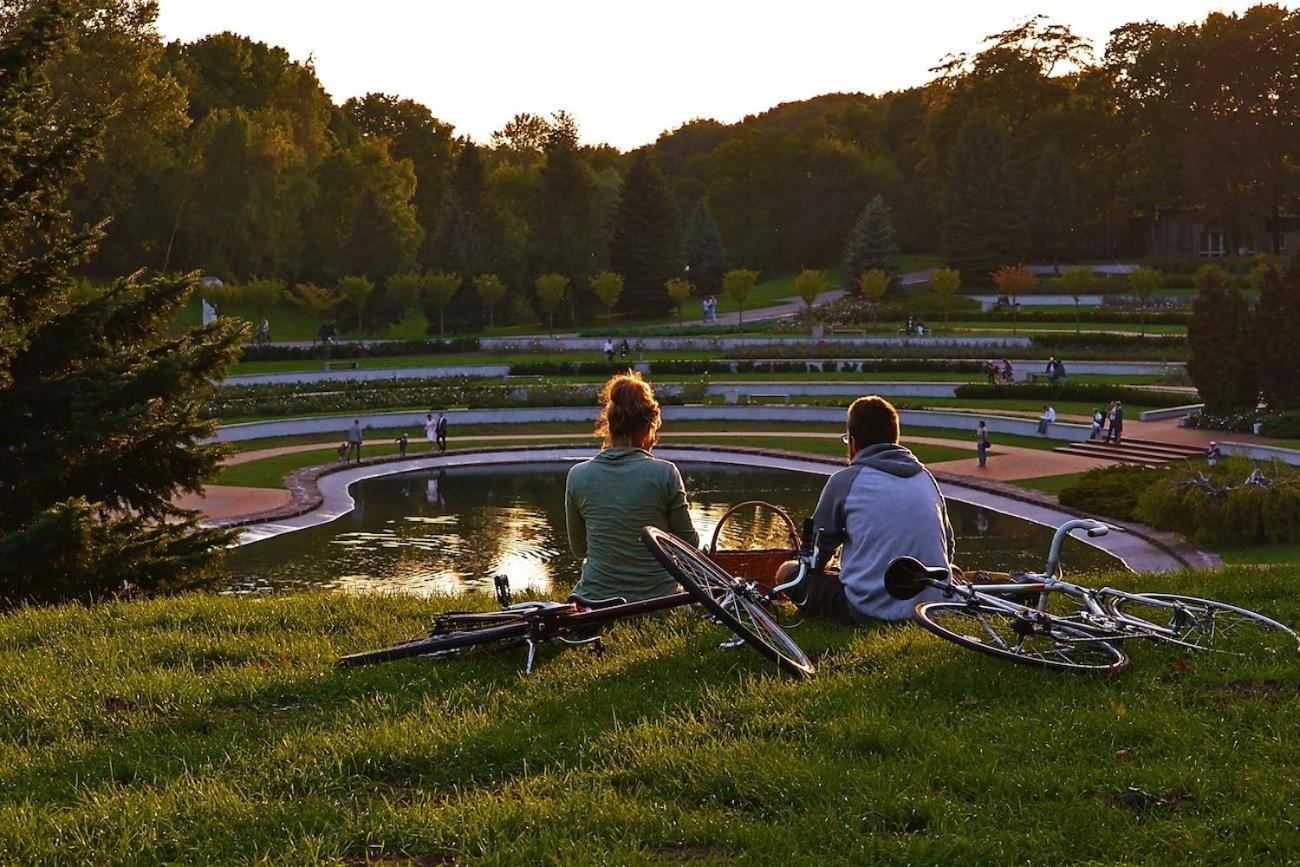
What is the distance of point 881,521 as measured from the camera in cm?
684

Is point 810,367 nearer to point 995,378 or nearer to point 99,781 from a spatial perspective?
point 995,378

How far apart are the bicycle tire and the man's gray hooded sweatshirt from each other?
1746 millimetres

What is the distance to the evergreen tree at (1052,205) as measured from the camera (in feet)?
252

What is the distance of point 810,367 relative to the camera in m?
49.9

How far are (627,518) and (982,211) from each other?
71.0 metres

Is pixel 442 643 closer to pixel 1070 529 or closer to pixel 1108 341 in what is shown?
pixel 1070 529

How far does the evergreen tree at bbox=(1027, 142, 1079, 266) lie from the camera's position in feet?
252

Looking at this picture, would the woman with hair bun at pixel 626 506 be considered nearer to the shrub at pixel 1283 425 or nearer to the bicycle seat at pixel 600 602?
the bicycle seat at pixel 600 602

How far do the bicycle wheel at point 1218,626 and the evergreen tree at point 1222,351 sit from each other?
31.4 m

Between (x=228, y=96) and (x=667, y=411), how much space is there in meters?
50.0

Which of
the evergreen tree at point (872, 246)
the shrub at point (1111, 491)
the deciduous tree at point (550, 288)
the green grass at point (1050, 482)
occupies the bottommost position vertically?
the green grass at point (1050, 482)

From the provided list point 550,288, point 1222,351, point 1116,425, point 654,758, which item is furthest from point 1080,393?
point 654,758

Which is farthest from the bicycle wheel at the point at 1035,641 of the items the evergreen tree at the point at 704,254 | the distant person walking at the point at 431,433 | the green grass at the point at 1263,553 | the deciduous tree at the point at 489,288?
the evergreen tree at the point at 704,254

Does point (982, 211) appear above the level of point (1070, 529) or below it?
above
